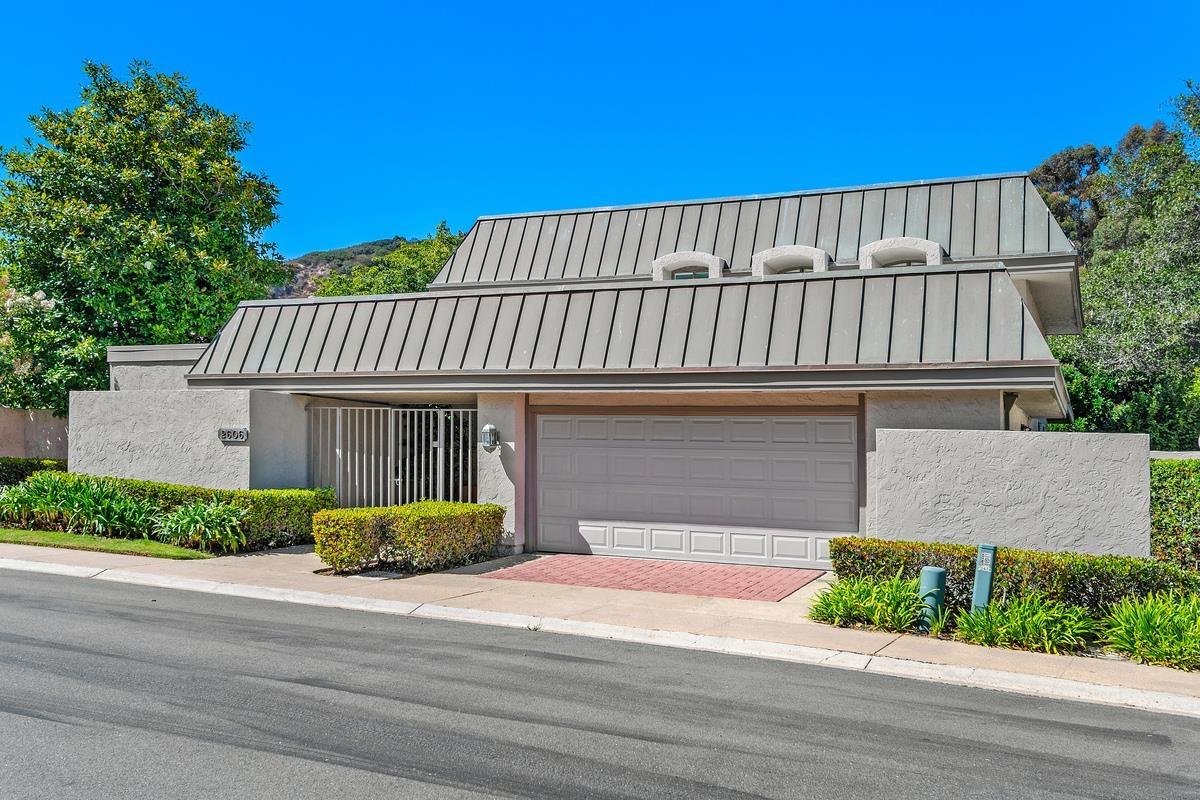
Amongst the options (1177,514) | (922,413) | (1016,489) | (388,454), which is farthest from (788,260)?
(1016,489)

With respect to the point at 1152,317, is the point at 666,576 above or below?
below

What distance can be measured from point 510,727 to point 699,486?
24.7 feet

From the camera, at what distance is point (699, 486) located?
13289 mm

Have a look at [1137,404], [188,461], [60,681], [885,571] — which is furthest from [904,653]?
[1137,404]

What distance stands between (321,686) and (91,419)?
11773 mm

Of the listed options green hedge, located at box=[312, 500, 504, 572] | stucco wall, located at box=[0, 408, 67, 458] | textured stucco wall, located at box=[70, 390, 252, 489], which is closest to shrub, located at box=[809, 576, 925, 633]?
green hedge, located at box=[312, 500, 504, 572]

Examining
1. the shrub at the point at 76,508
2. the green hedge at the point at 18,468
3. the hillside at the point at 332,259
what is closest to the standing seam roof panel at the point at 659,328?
the shrub at the point at 76,508

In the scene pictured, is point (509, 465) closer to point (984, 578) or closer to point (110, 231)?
point (984, 578)

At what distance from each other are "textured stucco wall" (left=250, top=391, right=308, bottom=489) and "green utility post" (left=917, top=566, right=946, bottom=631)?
10605 millimetres

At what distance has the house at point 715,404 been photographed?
10.6 m

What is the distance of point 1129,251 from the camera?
27750mm

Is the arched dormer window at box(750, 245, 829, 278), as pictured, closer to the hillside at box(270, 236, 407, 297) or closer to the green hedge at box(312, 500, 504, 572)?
the green hedge at box(312, 500, 504, 572)

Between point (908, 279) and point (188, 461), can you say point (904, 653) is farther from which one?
point (188, 461)

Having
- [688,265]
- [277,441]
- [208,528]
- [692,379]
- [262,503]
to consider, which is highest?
[688,265]
